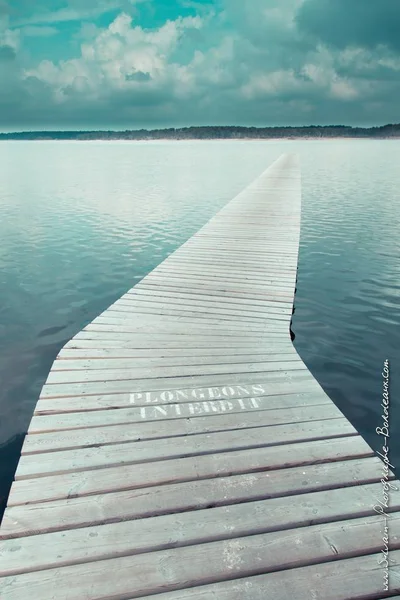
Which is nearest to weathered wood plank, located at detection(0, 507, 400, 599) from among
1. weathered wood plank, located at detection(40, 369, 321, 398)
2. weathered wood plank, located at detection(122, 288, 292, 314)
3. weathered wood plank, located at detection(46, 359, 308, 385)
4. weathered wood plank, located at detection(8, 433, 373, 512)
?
weathered wood plank, located at detection(8, 433, 373, 512)

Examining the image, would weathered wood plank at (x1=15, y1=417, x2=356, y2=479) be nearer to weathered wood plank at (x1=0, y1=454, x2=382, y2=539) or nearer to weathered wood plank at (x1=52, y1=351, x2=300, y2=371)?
weathered wood plank at (x1=0, y1=454, x2=382, y2=539)

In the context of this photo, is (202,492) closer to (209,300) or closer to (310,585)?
(310,585)

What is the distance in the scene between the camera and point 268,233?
12.8 meters

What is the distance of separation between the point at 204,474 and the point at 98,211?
20.3 m

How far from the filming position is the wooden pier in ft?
8.68

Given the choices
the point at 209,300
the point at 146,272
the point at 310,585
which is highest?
the point at 209,300

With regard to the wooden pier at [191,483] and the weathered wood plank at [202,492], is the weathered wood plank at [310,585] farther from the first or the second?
the weathered wood plank at [202,492]

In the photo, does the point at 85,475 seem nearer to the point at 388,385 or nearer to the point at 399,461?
the point at 399,461

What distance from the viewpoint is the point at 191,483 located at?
3.36 m

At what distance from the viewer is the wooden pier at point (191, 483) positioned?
265cm

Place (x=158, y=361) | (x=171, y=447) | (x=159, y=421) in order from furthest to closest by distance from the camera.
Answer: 1. (x=158, y=361)
2. (x=159, y=421)
3. (x=171, y=447)

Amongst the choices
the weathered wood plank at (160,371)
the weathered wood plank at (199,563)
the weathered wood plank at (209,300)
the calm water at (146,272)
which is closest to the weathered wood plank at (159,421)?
the weathered wood plank at (160,371)

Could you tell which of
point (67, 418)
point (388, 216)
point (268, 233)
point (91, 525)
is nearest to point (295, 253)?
point (268, 233)

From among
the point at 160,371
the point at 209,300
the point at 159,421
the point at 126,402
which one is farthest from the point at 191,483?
the point at 209,300
